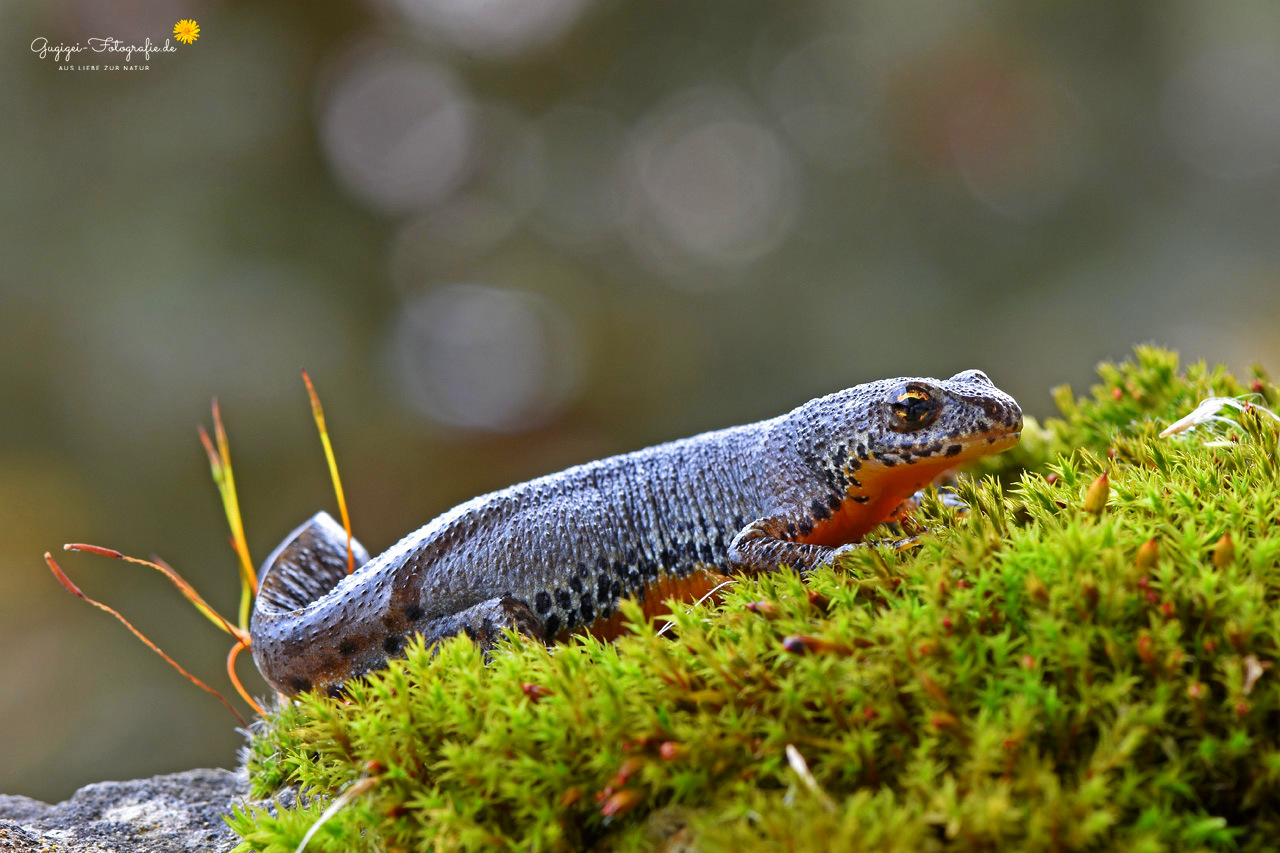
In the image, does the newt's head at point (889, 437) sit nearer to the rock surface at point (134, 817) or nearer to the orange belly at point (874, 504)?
the orange belly at point (874, 504)

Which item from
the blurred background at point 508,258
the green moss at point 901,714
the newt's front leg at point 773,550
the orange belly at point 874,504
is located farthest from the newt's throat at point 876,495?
the blurred background at point 508,258

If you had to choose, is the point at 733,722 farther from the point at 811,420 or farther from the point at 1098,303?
the point at 1098,303

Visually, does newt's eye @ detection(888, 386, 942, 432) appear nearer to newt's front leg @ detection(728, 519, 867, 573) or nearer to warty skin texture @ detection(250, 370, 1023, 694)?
warty skin texture @ detection(250, 370, 1023, 694)

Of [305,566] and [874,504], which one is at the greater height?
[305,566]

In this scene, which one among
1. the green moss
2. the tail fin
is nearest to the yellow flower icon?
the tail fin

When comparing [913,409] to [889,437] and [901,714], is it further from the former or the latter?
[901,714]

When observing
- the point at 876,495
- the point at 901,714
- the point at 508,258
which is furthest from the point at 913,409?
the point at 508,258
